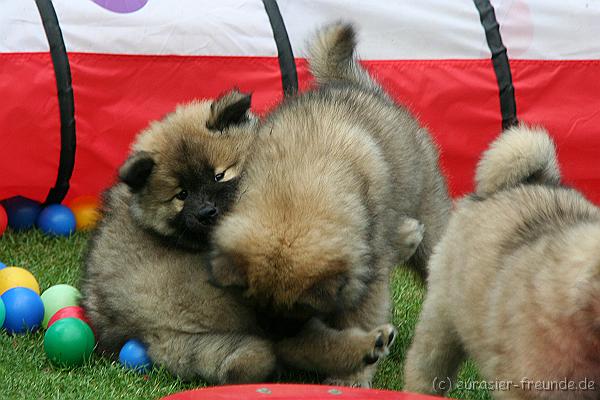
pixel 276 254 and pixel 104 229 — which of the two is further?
pixel 104 229

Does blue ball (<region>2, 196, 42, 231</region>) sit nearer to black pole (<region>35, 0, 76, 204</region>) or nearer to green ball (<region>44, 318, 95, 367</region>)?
black pole (<region>35, 0, 76, 204</region>)

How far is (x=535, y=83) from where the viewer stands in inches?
218

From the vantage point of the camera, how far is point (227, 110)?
4078 millimetres

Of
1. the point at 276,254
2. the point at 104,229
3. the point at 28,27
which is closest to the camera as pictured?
the point at 276,254

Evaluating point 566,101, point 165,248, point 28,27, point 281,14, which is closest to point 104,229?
point 165,248

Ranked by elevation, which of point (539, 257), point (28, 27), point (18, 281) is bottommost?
point (18, 281)

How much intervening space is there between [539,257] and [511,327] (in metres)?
0.23

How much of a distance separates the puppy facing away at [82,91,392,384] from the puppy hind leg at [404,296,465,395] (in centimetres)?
16

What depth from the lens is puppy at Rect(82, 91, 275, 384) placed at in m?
3.70

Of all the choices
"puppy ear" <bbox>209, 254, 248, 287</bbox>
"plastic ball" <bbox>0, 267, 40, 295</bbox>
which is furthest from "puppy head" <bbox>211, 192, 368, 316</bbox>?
"plastic ball" <bbox>0, 267, 40, 295</bbox>

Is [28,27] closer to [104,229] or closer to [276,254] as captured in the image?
[104,229]

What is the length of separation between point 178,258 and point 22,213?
194cm

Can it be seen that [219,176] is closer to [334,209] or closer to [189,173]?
[189,173]

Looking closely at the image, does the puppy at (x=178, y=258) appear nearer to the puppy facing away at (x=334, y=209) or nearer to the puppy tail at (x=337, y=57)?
the puppy facing away at (x=334, y=209)
